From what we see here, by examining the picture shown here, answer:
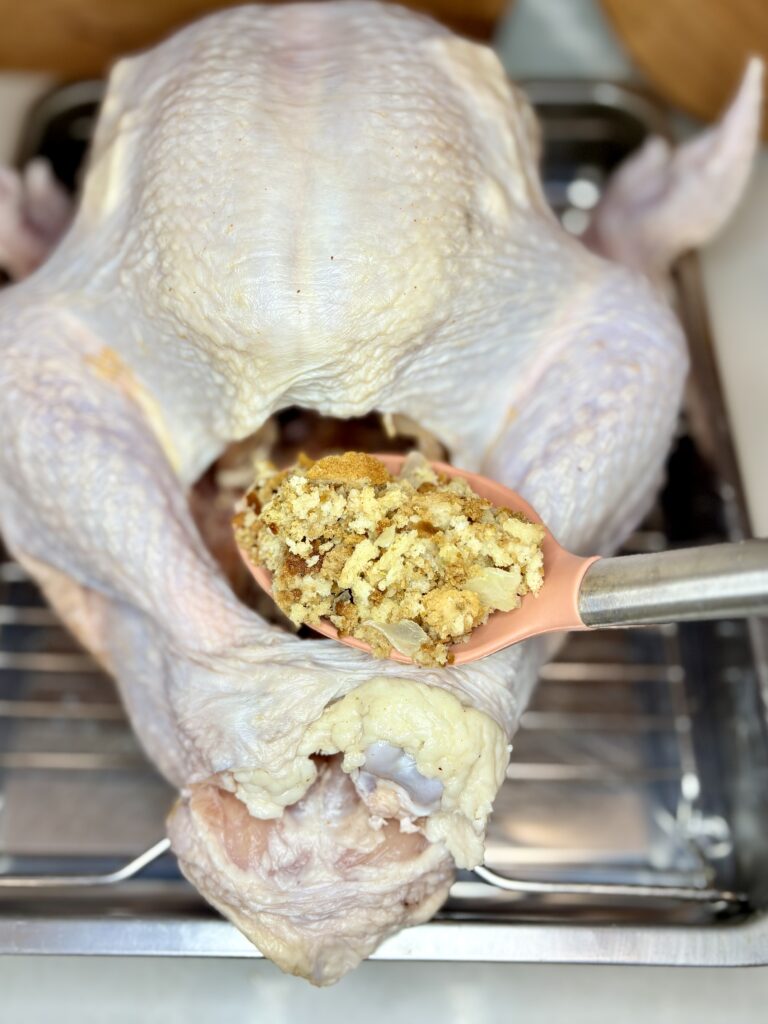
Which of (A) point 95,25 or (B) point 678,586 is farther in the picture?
(A) point 95,25

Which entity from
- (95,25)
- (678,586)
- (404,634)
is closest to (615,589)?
(678,586)

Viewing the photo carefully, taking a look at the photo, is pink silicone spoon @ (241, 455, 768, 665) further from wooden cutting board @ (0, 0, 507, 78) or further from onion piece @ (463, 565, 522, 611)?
wooden cutting board @ (0, 0, 507, 78)

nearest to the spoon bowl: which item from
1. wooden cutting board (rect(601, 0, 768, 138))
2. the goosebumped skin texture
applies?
the goosebumped skin texture

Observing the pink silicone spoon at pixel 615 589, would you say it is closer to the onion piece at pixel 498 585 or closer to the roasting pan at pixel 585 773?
the onion piece at pixel 498 585

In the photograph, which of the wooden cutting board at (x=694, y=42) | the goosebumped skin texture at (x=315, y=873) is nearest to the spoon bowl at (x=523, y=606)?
the goosebumped skin texture at (x=315, y=873)

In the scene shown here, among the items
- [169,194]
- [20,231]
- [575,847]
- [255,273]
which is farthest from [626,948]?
[20,231]

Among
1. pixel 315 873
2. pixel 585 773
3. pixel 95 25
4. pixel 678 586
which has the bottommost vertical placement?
pixel 585 773

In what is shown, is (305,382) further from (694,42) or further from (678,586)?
(694,42)
